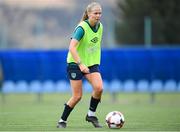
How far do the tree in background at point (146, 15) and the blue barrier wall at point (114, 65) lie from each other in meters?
11.1

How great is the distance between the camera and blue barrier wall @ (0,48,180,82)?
25703 millimetres

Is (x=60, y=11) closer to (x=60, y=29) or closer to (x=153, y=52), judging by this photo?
(x=60, y=29)

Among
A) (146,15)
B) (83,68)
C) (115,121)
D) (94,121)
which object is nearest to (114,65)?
(94,121)

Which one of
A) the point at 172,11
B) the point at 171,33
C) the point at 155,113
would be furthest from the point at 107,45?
the point at 155,113

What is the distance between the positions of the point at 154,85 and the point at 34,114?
7921 millimetres

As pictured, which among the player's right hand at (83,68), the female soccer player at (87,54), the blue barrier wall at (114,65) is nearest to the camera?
the player's right hand at (83,68)

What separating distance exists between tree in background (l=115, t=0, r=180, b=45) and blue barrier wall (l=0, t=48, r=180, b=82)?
36.3 ft

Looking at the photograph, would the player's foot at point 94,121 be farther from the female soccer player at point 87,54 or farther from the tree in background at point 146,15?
the tree in background at point 146,15

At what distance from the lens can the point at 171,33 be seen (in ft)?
126

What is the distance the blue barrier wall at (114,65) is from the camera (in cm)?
2570

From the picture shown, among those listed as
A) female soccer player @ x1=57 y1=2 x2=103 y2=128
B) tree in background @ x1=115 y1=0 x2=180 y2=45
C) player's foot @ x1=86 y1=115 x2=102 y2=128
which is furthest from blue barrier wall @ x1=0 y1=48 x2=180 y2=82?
female soccer player @ x1=57 y1=2 x2=103 y2=128

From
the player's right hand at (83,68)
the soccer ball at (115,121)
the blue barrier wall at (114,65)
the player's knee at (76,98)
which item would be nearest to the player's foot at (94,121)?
the soccer ball at (115,121)

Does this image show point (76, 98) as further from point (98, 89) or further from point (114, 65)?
point (114, 65)

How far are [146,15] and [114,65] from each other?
15376 millimetres
